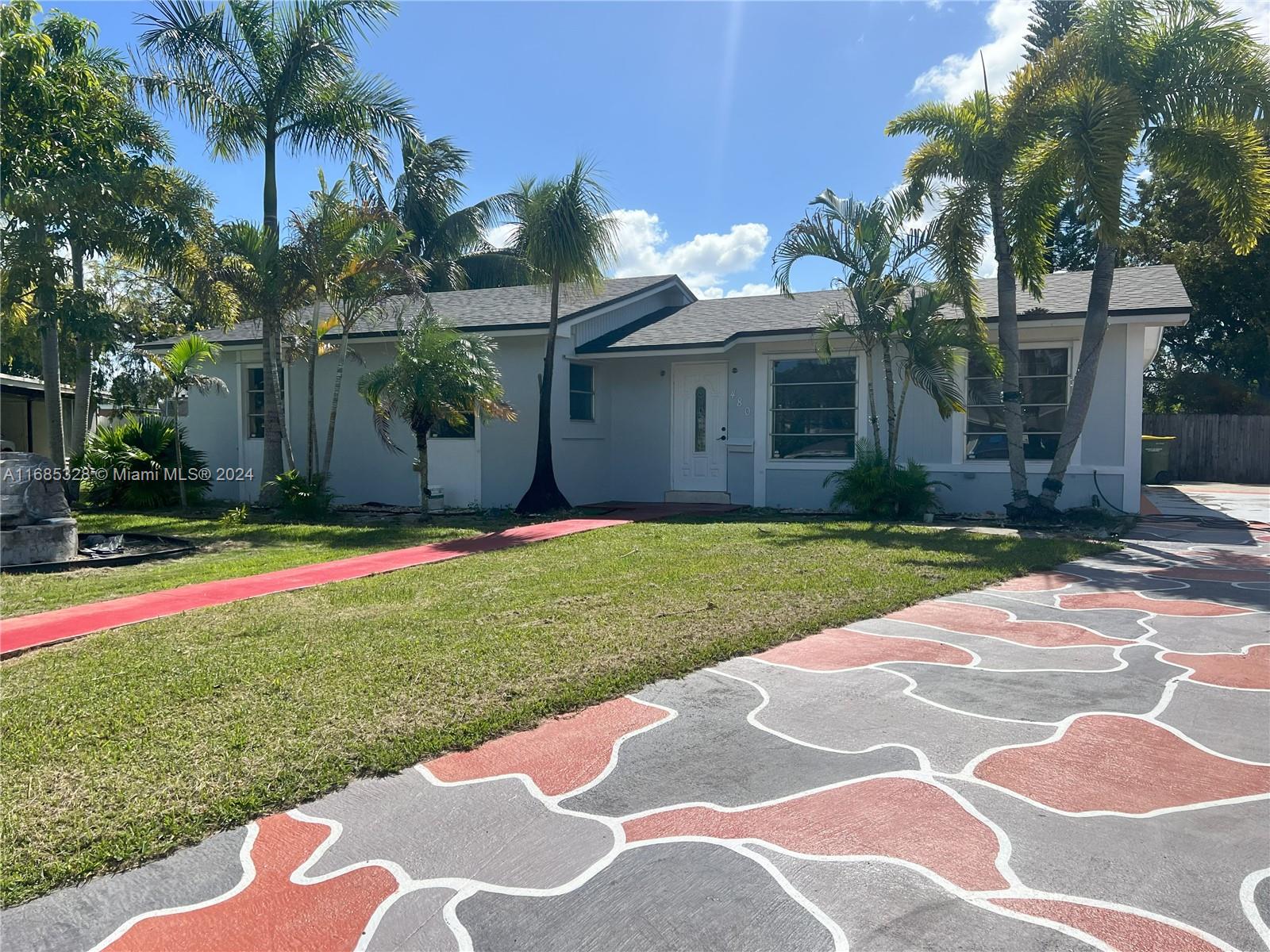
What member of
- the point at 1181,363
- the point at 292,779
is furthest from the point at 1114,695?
the point at 1181,363

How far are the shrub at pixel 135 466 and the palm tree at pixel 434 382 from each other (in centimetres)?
546

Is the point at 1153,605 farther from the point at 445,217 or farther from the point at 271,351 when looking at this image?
the point at 445,217

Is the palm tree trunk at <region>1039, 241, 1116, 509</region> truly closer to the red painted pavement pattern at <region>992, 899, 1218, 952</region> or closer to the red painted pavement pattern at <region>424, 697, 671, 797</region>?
the red painted pavement pattern at <region>424, 697, 671, 797</region>

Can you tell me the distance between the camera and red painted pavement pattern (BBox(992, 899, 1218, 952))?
2590mm

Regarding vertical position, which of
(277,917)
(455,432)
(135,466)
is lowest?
(277,917)

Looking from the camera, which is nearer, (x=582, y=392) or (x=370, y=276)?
(x=370, y=276)

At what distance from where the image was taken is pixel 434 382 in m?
12.5

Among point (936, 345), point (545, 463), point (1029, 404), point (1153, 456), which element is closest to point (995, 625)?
point (936, 345)

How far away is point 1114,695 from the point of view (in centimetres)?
474

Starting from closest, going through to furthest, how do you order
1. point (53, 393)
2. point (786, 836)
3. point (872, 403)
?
point (786, 836) < point (872, 403) < point (53, 393)

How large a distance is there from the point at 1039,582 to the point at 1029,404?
6219mm

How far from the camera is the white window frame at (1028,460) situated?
43.2 feet

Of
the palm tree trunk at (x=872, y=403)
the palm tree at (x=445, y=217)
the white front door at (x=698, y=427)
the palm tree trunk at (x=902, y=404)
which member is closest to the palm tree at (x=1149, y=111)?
the palm tree trunk at (x=902, y=404)

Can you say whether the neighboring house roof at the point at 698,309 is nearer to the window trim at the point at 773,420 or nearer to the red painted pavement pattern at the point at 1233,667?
the window trim at the point at 773,420
